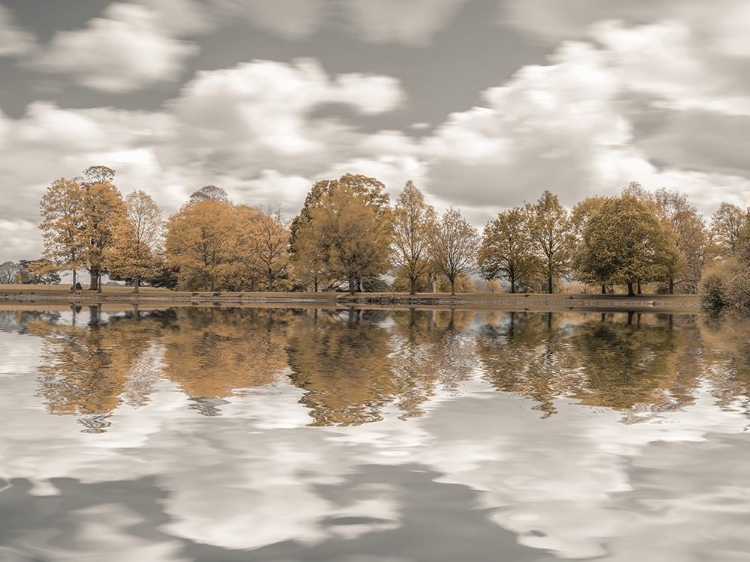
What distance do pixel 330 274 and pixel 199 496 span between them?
71.4 meters

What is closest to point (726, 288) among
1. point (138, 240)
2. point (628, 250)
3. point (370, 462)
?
point (628, 250)

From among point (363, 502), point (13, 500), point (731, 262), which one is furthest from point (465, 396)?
point (731, 262)

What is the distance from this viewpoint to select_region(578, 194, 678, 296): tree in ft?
263

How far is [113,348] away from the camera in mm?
21234

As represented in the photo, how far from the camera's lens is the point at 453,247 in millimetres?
89750

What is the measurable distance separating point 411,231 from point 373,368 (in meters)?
69.8

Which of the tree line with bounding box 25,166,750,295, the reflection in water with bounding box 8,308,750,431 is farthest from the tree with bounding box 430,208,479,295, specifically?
the reflection in water with bounding box 8,308,750,431

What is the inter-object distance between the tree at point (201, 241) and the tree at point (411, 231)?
2228 centimetres

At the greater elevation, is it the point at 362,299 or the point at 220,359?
the point at 362,299

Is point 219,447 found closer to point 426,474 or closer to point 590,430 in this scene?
point 426,474

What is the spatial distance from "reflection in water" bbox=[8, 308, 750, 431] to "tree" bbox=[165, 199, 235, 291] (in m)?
56.5

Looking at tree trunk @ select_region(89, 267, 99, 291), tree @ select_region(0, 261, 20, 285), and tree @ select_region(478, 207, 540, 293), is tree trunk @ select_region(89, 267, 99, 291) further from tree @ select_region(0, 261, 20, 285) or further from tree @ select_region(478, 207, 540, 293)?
tree @ select_region(0, 261, 20, 285)

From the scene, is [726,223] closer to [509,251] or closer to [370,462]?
[509,251]

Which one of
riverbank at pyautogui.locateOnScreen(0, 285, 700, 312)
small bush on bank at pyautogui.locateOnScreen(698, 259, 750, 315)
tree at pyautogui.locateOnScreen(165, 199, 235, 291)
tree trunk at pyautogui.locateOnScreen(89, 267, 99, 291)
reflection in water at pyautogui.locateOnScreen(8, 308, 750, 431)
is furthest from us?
tree at pyautogui.locateOnScreen(165, 199, 235, 291)
